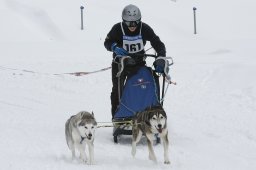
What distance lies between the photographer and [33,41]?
60.4ft

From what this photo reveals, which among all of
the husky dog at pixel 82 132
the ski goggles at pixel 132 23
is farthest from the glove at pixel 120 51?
the husky dog at pixel 82 132

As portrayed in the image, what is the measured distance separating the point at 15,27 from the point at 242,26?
27.6 ft

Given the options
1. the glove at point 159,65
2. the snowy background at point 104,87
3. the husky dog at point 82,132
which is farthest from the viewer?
the glove at point 159,65

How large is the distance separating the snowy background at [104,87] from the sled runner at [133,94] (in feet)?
0.87

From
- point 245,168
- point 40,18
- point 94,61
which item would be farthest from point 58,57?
point 245,168

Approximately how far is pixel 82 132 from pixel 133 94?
164 centimetres

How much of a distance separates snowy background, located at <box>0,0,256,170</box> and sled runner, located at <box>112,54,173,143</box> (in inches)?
10.4

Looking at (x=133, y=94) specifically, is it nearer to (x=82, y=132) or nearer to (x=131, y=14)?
(x=131, y=14)

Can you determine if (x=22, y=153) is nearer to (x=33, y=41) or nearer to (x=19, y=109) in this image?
(x=19, y=109)

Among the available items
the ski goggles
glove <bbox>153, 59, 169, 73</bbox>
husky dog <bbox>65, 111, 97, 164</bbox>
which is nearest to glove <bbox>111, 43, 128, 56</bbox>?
the ski goggles

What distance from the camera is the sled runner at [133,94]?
270 inches

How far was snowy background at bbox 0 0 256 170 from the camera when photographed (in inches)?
244

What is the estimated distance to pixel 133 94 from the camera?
22.7 feet

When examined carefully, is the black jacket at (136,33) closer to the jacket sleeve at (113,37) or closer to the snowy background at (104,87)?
the jacket sleeve at (113,37)
